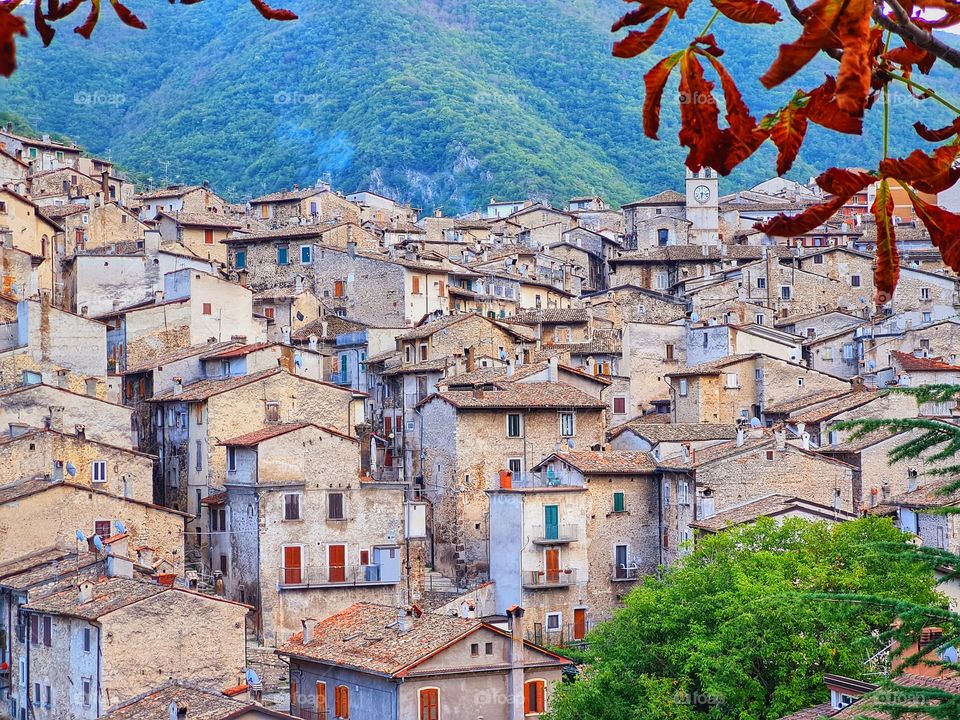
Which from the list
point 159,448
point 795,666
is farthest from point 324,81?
point 795,666

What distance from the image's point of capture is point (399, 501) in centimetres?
4991

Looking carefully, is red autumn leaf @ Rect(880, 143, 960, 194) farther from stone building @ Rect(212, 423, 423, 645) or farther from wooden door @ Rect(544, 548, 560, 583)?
wooden door @ Rect(544, 548, 560, 583)

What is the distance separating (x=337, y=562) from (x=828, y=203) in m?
45.5

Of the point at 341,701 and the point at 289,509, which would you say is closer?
the point at 341,701

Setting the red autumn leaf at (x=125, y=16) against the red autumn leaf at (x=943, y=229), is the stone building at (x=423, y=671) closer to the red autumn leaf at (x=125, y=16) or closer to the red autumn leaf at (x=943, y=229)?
the red autumn leaf at (x=125, y=16)

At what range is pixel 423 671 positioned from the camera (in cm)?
3859

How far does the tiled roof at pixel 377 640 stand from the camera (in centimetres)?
3900

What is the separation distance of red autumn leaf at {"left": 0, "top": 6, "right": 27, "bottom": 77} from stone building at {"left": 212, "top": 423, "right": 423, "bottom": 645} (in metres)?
44.3

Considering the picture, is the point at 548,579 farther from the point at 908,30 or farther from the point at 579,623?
the point at 908,30

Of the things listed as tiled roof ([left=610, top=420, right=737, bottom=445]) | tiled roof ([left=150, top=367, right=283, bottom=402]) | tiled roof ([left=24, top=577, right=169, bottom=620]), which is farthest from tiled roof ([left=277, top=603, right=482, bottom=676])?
tiled roof ([left=610, top=420, right=737, bottom=445])

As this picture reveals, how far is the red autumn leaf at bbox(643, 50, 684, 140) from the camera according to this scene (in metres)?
3.55

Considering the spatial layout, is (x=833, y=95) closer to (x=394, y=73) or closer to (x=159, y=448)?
(x=159, y=448)

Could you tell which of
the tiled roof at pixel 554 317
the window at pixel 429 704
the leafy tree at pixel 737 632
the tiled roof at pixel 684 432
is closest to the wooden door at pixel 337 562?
the window at pixel 429 704

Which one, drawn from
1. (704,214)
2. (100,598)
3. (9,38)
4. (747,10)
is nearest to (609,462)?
(100,598)
